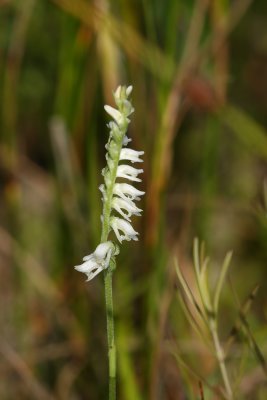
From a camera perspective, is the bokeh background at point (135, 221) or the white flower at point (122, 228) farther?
the bokeh background at point (135, 221)

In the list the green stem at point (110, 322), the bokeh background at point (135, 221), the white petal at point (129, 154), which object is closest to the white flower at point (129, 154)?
the white petal at point (129, 154)

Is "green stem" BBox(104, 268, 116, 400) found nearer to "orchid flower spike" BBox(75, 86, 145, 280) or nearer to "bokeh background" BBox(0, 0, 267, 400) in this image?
"orchid flower spike" BBox(75, 86, 145, 280)

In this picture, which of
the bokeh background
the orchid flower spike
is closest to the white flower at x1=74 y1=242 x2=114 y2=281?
the orchid flower spike

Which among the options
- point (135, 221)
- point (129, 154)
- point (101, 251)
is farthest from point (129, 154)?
Answer: point (135, 221)

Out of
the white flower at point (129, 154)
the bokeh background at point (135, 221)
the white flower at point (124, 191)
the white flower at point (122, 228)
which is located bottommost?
the white flower at point (122, 228)

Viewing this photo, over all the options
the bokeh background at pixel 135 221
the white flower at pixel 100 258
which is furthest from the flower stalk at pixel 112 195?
the bokeh background at pixel 135 221

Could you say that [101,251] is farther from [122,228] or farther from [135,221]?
[135,221]

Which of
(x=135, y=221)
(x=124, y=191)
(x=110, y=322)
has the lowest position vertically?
(x=110, y=322)

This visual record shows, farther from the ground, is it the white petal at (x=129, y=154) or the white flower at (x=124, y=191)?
the white petal at (x=129, y=154)

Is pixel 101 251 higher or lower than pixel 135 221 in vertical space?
lower

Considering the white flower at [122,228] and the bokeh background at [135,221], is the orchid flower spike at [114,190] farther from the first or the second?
the bokeh background at [135,221]

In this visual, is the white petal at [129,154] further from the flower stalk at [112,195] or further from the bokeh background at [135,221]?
the bokeh background at [135,221]
